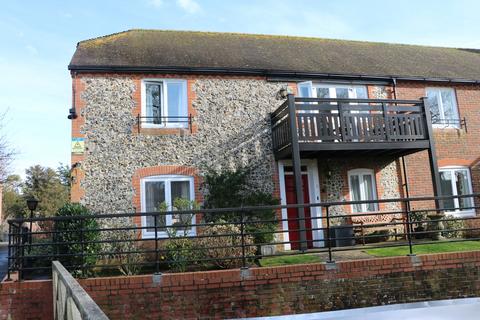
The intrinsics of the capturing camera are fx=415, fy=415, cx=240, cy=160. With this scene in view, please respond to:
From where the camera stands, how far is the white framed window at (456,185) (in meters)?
14.4

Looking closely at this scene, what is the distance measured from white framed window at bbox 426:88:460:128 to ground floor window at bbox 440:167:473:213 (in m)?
1.66

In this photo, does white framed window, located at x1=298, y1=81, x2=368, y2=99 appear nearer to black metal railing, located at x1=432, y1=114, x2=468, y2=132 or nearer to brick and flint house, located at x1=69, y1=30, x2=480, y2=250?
brick and flint house, located at x1=69, y1=30, x2=480, y2=250

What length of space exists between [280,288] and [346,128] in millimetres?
5744

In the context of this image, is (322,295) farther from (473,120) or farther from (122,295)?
(473,120)

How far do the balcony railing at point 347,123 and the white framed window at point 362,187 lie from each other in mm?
1791

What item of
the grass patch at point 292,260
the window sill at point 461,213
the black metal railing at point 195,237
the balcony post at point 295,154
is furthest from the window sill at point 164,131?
the window sill at point 461,213

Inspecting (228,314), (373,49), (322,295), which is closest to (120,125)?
(228,314)

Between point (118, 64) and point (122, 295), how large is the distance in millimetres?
7353

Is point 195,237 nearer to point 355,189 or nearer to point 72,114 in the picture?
point 72,114

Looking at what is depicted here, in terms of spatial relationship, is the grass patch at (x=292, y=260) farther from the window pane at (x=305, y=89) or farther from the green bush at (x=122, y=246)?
the window pane at (x=305, y=89)

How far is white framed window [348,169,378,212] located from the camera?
13438mm

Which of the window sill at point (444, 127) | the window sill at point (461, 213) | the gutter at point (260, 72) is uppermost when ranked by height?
the gutter at point (260, 72)

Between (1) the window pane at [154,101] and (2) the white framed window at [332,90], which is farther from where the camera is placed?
(2) the white framed window at [332,90]

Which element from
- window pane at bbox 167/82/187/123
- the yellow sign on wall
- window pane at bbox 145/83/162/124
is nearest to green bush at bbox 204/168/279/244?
window pane at bbox 167/82/187/123
